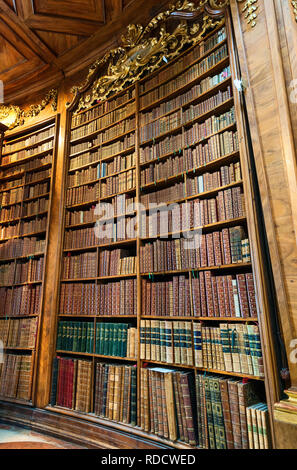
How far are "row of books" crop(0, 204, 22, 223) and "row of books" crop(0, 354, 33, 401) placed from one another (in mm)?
1528

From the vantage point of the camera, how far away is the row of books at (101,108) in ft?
8.95

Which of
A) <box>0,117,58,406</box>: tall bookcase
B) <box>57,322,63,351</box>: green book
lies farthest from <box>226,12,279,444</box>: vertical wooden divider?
<box>0,117,58,406</box>: tall bookcase

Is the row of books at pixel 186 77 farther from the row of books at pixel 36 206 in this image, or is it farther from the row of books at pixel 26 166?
the row of books at pixel 36 206

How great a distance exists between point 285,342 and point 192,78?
203 cm

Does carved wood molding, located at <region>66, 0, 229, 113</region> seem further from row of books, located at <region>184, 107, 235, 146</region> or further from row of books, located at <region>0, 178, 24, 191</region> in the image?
row of books, located at <region>0, 178, 24, 191</region>

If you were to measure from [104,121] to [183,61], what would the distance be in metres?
0.97

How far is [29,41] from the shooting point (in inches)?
125

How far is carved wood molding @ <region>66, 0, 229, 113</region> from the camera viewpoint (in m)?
2.24

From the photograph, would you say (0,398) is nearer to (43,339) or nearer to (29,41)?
(43,339)

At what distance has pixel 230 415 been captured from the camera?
5.08ft

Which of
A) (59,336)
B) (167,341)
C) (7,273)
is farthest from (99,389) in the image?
(7,273)

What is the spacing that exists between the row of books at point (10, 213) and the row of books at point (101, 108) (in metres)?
1.19

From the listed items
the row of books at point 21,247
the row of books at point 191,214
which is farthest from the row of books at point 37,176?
the row of books at point 191,214

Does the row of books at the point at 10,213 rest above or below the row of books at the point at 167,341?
above
